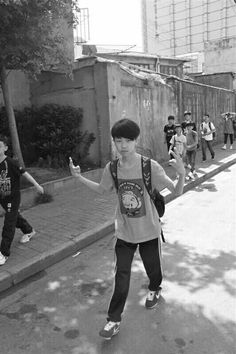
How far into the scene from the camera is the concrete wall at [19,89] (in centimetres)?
1005

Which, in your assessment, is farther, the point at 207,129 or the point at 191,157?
the point at 207,129

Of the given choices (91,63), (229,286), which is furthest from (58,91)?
(229,286)

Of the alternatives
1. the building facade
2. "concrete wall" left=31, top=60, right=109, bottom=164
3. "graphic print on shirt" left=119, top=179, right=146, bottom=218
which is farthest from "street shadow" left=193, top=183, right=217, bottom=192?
the building facade

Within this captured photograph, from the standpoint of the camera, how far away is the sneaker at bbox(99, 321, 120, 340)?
10.5 ft

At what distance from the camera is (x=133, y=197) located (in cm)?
328

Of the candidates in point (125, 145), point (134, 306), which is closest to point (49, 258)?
point (134, 306)

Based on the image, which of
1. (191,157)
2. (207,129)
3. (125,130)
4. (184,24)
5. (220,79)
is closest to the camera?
(125,130)

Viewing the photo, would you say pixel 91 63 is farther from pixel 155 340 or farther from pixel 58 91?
pixel 155 340

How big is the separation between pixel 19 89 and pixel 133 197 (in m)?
7.91

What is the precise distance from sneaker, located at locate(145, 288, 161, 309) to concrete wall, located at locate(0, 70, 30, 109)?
7591 mm

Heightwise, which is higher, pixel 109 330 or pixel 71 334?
pixel 109 330

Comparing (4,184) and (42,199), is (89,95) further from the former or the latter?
(4,184)

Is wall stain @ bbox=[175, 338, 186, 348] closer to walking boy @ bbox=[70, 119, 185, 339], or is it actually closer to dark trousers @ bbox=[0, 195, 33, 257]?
walking boy @ bbox=[70, 119, 185, 339]

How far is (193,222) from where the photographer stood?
6602 millimetres
